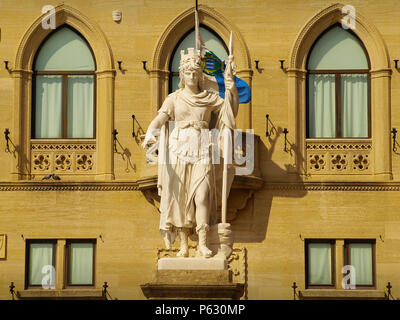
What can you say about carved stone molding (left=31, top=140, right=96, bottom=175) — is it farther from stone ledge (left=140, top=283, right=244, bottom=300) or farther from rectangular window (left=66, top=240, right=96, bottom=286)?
stone ledge (left=140, top=283, right=244, bottom=300)

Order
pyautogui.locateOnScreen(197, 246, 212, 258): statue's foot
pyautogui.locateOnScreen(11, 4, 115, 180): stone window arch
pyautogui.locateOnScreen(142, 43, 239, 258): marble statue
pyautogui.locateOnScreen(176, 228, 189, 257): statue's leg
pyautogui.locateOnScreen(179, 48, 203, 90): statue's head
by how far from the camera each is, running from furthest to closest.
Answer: pyautogui.locateOnScreen(11, 4, 115, 180): stone window arch
pyautogui.locateOnScreen(179, 48, 203, 90): statue's head
pyautogui.locateOnScreen(142, 43, 239, 258): marble statue
pyautogui.locateOnScreen(176, 228, 189, 257): statue's leg
pyautogui.locateOnScreen(197, 246, 212, 258): statue's foot

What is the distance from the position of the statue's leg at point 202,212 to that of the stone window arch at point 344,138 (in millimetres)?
9922

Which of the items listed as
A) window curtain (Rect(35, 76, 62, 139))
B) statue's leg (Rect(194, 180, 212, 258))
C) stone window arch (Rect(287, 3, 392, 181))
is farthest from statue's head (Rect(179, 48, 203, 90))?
window curtain (Rect(35, 76, 62, 139))

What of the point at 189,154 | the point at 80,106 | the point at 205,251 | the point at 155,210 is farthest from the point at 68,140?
the point at 205,251

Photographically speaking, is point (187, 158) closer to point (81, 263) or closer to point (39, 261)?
point (81, 263)

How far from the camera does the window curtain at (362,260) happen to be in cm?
3725

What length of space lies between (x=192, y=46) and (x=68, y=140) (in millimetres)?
3694

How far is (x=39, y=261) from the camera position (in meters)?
37.6

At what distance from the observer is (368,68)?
38125mm

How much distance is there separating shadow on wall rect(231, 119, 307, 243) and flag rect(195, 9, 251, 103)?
1.70 metres

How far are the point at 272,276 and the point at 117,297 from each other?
3604 mm

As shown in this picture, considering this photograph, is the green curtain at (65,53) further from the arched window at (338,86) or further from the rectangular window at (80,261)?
the arched window at (338,86)

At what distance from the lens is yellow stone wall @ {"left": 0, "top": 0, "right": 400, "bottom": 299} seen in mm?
37094
